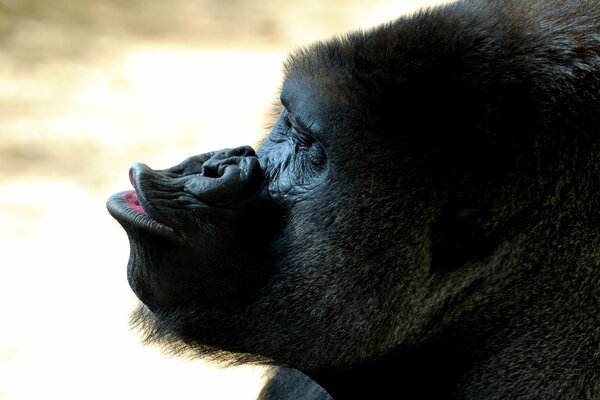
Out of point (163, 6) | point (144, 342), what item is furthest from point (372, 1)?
point (144, 342)

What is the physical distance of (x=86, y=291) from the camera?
17.1 feet

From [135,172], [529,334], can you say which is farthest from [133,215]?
[529,334]

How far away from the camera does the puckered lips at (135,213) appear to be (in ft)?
8.21

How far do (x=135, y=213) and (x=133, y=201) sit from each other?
8 centimetres

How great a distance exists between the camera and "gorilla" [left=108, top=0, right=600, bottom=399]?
2.32m

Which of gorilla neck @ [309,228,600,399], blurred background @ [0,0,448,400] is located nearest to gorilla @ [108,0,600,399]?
gorilla neck @ [309,228,600,399]

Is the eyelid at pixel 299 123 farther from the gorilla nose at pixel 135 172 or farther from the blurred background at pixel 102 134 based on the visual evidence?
the blurred background at pixel 102 134

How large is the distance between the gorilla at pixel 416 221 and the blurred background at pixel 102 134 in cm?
59

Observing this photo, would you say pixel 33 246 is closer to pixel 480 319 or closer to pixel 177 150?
pixel 177 150

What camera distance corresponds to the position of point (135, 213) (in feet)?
8.37

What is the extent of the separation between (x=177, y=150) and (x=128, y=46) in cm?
170

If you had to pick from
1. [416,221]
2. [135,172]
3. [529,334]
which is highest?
[135,172]

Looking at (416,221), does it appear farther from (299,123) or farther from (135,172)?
(135,172)

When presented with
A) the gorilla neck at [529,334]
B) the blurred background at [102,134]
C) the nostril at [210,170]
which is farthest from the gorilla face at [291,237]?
the blurred background at [102,134]
